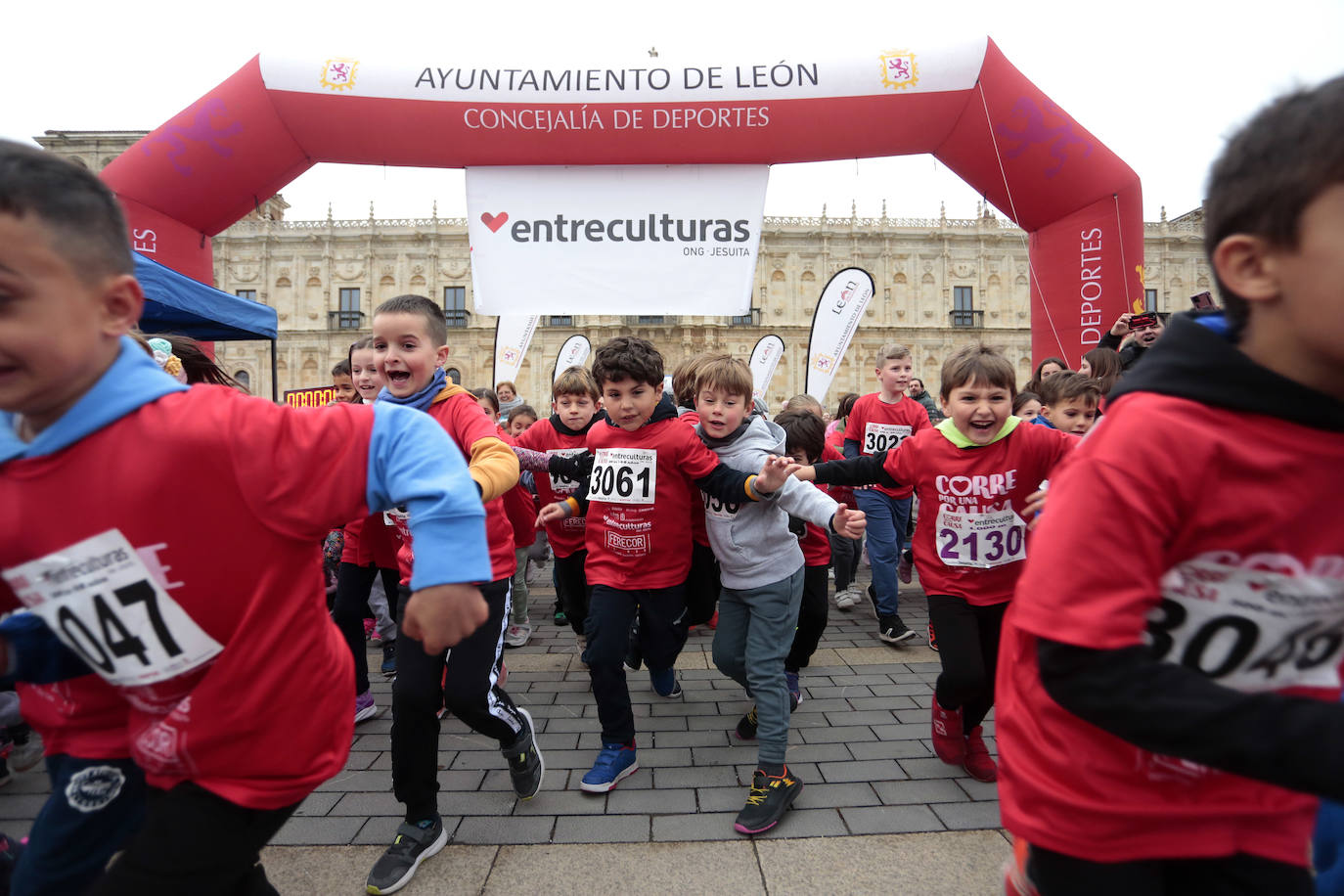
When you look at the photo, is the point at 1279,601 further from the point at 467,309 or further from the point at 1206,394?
the point at 467,309

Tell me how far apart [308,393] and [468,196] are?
3979mm

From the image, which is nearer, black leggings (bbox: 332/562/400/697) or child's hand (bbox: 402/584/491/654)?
child's hand (bbox: 402/584/491/654)

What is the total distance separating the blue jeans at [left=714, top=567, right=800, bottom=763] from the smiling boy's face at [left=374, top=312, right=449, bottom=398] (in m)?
1.73

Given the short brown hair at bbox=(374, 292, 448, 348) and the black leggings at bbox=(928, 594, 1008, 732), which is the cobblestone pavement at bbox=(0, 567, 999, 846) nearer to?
the black leggings at bbox=(928, 594, 1008, 732)

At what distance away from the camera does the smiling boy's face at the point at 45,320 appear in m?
1.13

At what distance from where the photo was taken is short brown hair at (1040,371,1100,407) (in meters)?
4.29

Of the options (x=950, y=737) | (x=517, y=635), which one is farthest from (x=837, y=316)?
(x=950, y=737)

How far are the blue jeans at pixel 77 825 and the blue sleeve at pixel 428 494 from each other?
0.83 m

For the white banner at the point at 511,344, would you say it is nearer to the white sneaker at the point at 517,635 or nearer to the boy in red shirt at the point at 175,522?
the white sneaker at the point at 517,635

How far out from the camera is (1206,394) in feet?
3.36

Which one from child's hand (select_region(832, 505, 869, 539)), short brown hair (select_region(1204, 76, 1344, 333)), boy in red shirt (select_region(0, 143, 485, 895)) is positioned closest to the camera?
short brown hair (select_region(1204, 76, 1344, 333))

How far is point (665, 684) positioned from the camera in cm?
416

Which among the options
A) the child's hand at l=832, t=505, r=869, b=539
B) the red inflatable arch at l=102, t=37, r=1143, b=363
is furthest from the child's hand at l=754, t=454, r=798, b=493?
the red inflatable arch at l=102, t=37, r=1143, b=363

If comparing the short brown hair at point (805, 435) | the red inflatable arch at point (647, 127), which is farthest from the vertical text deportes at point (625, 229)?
the short brown hair at point (805, 435)
